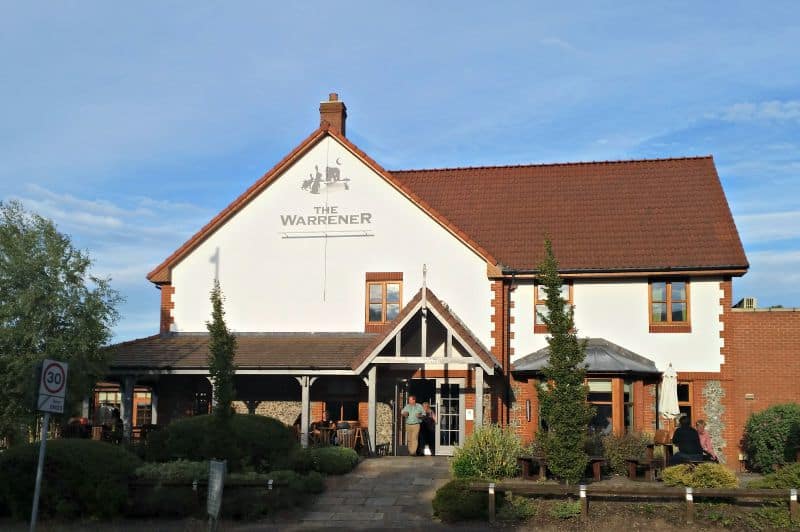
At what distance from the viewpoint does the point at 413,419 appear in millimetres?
24125

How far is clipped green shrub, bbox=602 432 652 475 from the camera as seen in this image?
20234mm

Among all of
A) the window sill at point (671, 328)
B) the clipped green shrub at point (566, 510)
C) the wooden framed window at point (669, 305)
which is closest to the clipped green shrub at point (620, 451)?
the clipped green shrub at point (566, 510)

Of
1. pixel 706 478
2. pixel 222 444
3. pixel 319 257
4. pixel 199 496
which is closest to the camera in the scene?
pixel 706 478

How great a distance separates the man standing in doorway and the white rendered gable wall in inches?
126

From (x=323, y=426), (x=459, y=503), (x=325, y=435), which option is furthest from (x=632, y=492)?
(x=323, y=426)

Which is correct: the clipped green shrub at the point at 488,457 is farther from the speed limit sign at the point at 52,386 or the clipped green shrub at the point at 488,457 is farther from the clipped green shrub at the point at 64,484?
the speed limit sign at the point at 52,386

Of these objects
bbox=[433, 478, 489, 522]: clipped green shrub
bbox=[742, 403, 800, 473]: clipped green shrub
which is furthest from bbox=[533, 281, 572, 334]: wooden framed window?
bbox=[433, 478, 489, 522]: clipped green shrub

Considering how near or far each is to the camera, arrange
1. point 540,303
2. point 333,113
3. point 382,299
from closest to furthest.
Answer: point 540,303
point 382,299
point 333,113

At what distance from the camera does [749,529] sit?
617 inches

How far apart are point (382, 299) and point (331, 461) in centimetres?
721

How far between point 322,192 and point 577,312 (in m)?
7.91

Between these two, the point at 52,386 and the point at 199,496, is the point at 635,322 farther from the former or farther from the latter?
the point at 52,386

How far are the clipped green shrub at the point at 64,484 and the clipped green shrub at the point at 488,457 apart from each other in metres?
6.44

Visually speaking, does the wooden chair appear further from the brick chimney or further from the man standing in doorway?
the brick chimney
